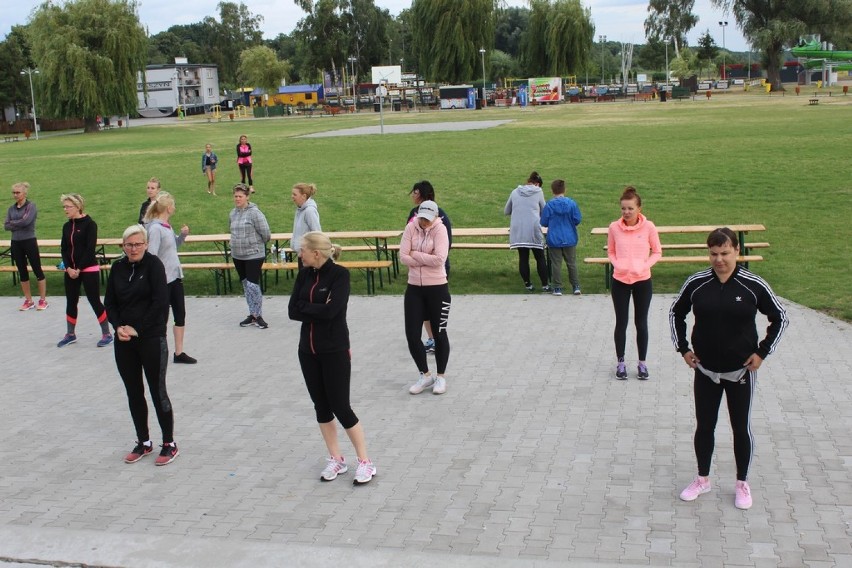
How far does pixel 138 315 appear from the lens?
6.57 meters

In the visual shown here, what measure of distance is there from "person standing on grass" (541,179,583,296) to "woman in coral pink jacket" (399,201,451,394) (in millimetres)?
3703

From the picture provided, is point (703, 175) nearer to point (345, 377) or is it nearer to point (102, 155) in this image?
point (345, 377)

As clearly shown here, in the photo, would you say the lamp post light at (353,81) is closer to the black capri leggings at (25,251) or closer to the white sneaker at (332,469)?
the black capri leggings at (25,251)

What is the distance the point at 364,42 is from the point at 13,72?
42.3 m

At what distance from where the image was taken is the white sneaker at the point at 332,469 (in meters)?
6.43

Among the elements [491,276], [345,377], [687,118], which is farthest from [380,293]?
[687,118]

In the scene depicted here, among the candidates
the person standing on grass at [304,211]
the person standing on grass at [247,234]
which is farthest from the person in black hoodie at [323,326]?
the person standing on grass at [247,234]

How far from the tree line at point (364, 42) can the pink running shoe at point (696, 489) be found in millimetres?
61616

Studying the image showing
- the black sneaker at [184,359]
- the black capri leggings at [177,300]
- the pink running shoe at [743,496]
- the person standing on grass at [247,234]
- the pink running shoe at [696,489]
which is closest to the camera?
the pink running shoe at [743,496]

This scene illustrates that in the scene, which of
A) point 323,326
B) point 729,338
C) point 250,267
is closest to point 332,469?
point 323,326

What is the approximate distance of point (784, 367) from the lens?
28.6ft

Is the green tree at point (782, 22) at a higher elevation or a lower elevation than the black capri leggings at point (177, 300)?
higher

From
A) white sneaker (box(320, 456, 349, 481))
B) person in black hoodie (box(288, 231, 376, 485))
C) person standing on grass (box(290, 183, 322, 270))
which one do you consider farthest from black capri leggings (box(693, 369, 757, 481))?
person standing on grass (box(290, 183, 322, 270))

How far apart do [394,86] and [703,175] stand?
8744 centimetres
